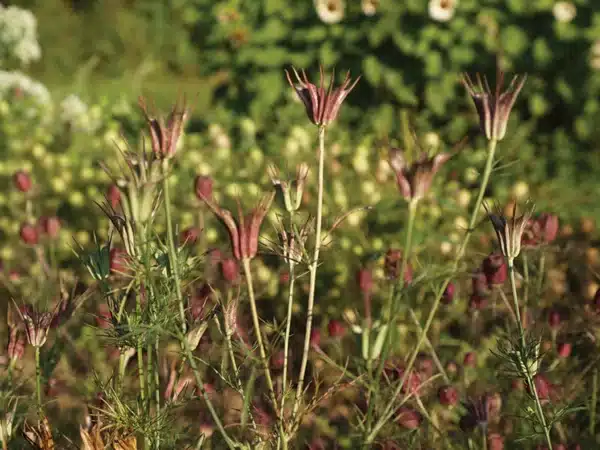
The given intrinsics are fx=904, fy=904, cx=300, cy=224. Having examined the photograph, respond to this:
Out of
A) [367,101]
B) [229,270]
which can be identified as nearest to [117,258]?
[229,270]

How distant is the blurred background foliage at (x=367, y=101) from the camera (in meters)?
4.13

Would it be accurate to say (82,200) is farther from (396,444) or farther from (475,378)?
(396,444)

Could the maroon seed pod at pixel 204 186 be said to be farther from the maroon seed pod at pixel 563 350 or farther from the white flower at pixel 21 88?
the white flower at pixel 21 88

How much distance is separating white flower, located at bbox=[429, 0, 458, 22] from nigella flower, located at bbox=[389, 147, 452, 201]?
3.19 meters

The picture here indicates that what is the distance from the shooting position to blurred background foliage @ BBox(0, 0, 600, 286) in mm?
4133

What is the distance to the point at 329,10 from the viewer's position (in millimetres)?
4672

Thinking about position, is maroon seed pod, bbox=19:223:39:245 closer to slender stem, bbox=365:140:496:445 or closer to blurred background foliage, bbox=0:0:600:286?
slender stem, bbox=365:140:496:445

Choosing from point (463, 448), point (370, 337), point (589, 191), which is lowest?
point (589, 191)

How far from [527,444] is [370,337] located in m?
0.71

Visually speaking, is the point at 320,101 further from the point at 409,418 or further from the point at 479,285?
the point at 479,285

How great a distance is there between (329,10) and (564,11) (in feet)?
3.87

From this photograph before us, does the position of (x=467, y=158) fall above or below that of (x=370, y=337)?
below

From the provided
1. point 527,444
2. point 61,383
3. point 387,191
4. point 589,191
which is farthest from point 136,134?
point 527,444

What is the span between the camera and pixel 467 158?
168 inches
